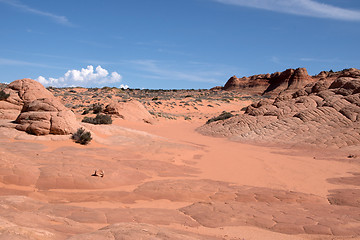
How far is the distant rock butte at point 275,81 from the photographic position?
7355cm

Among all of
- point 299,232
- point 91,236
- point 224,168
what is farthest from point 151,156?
point 91,236

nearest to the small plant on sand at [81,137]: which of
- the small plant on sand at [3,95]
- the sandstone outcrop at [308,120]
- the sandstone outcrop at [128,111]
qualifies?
the small plant on sand at [3,95]

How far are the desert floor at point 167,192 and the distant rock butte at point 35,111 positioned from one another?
2.03 ft

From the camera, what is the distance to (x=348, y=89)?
18.5 metres

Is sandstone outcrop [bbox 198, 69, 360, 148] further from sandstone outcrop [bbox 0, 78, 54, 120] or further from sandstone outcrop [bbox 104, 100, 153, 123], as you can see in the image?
sandstone outcrop [bbox 0, 78, 54, 120]

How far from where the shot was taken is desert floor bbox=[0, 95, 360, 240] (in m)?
4.88

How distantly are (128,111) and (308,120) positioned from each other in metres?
15.3

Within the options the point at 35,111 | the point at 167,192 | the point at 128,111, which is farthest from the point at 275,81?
the point at 167,192

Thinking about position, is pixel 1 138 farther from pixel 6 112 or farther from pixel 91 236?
pixel 91 236

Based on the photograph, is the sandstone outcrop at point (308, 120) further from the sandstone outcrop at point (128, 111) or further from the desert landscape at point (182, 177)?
the sandstone outcrop at point (128, 111)

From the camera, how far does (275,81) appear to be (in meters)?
83.0

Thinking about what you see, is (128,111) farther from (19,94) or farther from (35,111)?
(35,111)

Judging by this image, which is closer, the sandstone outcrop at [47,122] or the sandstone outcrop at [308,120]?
the sandstone outcrop at [47,122]

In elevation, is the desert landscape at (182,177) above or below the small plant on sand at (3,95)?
below
